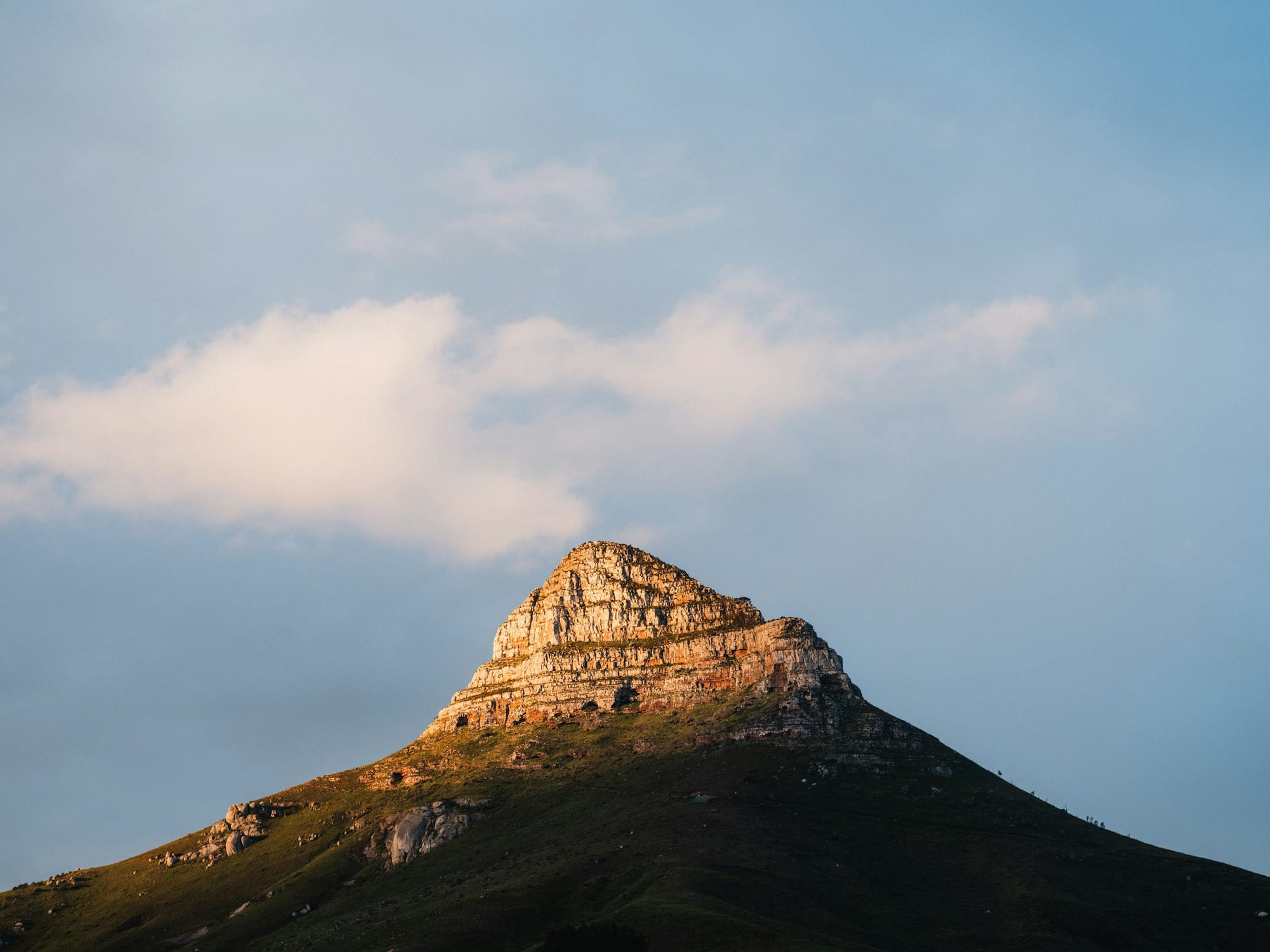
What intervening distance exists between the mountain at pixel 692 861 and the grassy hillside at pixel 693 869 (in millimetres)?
407

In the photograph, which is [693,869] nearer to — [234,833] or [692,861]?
[692,861]

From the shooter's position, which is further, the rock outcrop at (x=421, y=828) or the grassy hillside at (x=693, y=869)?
the rock outcrop at (x=421, y=828)

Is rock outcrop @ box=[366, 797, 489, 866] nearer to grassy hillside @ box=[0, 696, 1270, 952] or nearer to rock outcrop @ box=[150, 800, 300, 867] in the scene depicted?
grassy hillside @ box=[0, 696, 1270, 952]

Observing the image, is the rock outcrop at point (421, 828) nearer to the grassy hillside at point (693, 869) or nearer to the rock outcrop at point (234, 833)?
the grassy hillside at point (693, 869)

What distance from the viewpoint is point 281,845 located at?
594 ft

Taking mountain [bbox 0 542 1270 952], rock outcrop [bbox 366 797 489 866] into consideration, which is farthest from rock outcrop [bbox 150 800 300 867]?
rock outcrop [bbox 366 797 489 866]

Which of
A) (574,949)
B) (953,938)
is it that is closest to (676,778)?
(953,938)

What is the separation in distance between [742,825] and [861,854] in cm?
1612

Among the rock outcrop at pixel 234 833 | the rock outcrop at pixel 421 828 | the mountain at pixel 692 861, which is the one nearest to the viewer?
the mountain at pixel 692 861

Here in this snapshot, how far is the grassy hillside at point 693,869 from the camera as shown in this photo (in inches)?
4471

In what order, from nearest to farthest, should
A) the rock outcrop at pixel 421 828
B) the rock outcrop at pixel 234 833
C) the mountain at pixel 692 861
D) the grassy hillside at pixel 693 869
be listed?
the grassy hillside at pixel 693 869, the mountain at pixel 692 861, the rock outcrop at pixel 421 828, the rock outcrop at pixel 234 833

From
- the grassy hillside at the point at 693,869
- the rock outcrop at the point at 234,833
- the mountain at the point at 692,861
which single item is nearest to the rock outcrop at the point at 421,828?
the mountain at the point at 692,861

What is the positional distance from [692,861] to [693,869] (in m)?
4.76

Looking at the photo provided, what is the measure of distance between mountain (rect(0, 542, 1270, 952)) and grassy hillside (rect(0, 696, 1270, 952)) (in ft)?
1.34
